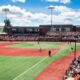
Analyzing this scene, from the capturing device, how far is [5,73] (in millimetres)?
30219

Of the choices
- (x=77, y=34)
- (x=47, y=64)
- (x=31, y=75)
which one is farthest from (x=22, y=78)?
(x=77, y=34)

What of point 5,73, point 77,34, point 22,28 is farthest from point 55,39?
point 5,73

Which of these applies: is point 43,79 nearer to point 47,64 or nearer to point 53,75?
point 53,75

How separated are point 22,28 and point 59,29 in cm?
1786

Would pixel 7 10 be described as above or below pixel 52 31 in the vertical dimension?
above

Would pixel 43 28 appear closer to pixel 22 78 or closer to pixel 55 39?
pixel 55 39

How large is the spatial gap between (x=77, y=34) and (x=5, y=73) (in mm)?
81532

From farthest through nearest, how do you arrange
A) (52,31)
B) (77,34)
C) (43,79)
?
(52,31)
(77,34)
(43,79)

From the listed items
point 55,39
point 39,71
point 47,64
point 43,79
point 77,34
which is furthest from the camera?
point 77,34

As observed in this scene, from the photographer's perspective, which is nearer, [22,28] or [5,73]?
[5,73]

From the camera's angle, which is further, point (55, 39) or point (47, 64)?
point (55, 39)

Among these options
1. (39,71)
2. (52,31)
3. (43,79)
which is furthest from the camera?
(52,31)

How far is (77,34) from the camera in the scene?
10919 cm

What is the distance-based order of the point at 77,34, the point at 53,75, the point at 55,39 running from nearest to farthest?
the point at 53,75 < the point at 55,39 < the point at 77,34
